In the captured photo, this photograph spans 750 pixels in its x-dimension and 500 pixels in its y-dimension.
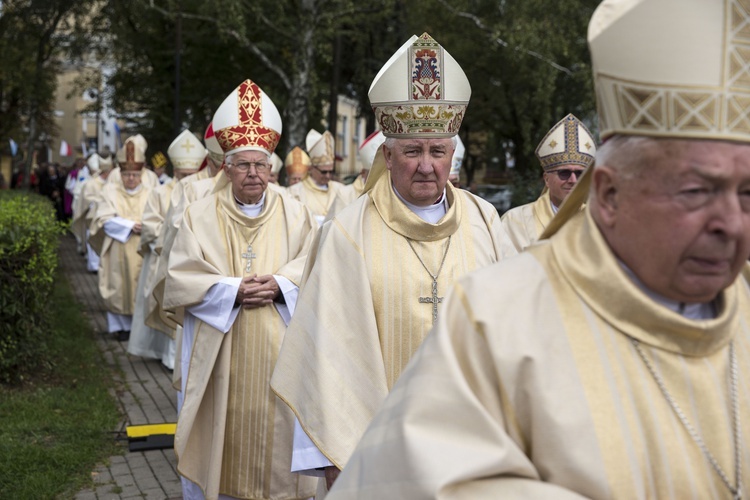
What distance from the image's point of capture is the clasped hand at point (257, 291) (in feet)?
20.1

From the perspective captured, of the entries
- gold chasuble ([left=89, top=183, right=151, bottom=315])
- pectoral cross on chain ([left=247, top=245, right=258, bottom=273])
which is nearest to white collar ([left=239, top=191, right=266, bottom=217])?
pectoral cross on chain ([left=247, top=245, right=258, bottom=273])

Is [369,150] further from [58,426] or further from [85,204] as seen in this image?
[85,204]

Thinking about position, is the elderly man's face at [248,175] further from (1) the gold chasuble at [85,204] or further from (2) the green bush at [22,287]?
(1) the gold chasuble at [85,204]

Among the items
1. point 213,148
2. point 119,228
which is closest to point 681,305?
point 213,148

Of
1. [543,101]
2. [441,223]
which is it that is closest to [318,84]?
[543,101]

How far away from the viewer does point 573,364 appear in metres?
2.16

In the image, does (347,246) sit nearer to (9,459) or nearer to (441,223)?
(441,223)

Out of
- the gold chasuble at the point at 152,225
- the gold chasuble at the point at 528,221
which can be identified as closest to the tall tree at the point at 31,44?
the gold chasuble at the point at 152,225

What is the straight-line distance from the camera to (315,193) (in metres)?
14.5

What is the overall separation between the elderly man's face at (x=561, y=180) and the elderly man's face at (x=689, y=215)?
16.4 ft

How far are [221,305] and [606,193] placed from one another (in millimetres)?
4161

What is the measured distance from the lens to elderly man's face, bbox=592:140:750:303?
2.06m

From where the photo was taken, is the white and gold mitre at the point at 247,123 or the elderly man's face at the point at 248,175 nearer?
the elderly man's face at the point at 248,175

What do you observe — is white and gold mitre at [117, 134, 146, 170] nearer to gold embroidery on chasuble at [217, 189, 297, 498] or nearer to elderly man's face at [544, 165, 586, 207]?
elderly man's face at [544, 165, 586, 207]
